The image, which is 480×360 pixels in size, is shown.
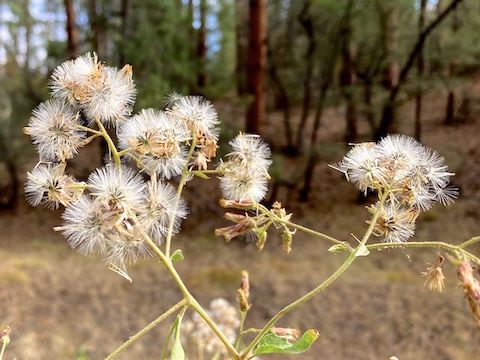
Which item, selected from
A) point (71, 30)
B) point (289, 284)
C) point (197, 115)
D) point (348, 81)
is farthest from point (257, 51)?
point (197, 115)

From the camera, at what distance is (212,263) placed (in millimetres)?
3492

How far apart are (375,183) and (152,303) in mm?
2812

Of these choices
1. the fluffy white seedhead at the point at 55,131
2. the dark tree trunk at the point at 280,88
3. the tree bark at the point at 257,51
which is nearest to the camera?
the fluffy white seedhead at the point at 55,131

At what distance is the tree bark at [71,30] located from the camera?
408 cm

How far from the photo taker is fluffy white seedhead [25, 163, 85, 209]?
48 centimetres

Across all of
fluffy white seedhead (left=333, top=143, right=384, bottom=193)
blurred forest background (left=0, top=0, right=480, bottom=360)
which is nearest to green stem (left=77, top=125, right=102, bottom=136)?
fluffy white seedhead (left=333, top=143, right=384, bottom=193)

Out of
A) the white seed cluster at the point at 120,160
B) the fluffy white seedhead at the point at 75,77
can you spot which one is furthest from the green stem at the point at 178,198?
the fluffy white seedhead at the point at 75,77

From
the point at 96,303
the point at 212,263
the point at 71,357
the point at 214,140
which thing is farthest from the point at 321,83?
the point at 214,140

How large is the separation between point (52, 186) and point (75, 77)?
9 cm

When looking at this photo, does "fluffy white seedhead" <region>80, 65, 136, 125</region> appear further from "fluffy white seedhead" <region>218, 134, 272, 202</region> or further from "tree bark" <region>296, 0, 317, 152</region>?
"tree bark" <region>296, 0, 317, 152</region>

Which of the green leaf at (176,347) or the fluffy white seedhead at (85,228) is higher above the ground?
the fluffy white seedhead at (85,228)

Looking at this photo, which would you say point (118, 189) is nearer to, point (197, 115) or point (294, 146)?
point (197, 115)

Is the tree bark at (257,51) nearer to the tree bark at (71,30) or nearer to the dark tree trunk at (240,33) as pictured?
the dark tree trunk at (240,33)

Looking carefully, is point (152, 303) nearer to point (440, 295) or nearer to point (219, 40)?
point (440, 295)
